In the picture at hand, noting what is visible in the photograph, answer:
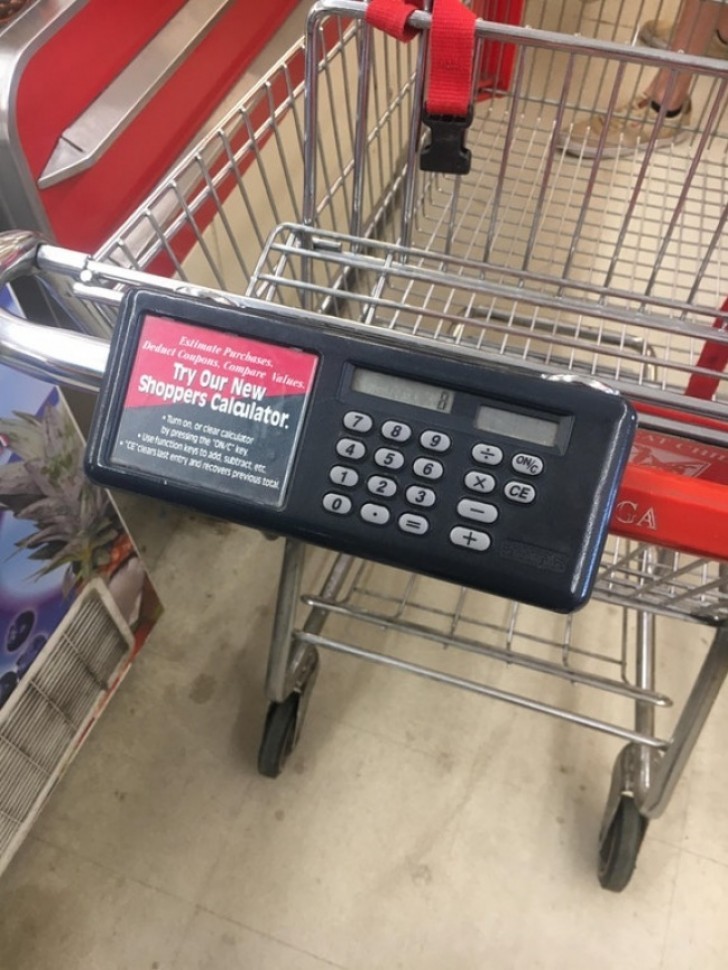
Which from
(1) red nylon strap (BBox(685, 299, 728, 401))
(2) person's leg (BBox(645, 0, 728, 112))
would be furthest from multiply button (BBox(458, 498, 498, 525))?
(2) person's leg (BBox(645, 0, 728, 112))

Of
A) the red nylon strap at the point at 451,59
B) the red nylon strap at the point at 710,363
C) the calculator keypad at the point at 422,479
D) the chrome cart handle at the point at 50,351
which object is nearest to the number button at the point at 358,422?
the calculator keypad at the point at 422,479

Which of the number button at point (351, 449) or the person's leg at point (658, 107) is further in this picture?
the person's leg at point (658, 107)

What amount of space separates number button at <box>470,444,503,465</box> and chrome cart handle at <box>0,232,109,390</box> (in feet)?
0.66

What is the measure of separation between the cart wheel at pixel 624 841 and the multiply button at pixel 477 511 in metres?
0.68

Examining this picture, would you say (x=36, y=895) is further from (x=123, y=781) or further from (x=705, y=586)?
(x=705, y=586)

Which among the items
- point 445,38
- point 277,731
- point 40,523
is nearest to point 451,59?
point 445,38

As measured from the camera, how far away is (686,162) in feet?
3.20

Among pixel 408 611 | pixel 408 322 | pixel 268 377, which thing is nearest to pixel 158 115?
pixel 408 322

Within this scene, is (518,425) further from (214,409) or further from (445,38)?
(445,38)

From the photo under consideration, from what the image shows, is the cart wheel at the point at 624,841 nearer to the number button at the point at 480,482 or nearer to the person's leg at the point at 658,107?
the number button at the point at 480,482

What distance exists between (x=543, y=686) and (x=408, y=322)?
0.55 meters

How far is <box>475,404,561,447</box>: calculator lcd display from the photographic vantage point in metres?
0.39

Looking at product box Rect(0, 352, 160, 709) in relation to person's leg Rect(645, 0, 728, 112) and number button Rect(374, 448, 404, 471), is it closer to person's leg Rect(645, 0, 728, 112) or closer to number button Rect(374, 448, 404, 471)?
number button Rect(374, 448, 404, 471)

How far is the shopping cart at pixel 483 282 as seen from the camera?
49 centimetres
